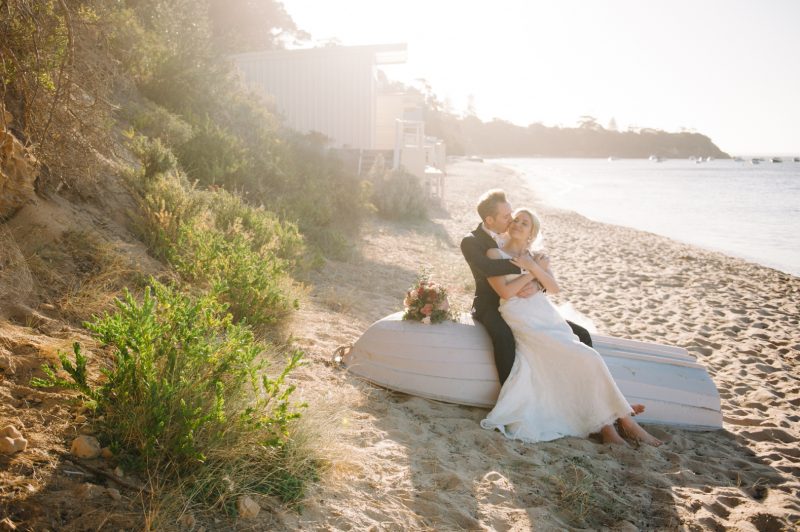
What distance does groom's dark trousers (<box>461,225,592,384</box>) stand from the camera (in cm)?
Answer: 415

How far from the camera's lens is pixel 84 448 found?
2318 millimetres

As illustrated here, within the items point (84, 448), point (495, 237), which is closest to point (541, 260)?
point (495, 237)

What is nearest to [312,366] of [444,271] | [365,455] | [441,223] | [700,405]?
[365,455]

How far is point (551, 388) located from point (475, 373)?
601 millimetres

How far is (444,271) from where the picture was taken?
9.32m

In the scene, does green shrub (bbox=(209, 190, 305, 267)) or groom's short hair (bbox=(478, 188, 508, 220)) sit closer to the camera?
groom's short hair (bbox=(478, 188, 508, 220))

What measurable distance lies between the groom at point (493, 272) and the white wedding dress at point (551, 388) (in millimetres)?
97

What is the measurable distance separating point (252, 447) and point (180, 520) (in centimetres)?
47

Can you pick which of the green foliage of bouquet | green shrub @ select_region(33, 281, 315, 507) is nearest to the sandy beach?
green shrub @ select_region(33, 281, 315, 507)

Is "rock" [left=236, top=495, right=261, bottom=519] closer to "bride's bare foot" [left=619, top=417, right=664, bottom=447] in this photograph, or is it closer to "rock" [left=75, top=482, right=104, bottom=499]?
"rock" [left=75, top=482, right=104, bottom=499]

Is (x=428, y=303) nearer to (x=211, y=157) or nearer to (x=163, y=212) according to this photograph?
(x=163, y=212)

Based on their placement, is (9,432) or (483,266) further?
(483,266)

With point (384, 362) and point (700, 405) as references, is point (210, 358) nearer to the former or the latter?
point (384, 362)

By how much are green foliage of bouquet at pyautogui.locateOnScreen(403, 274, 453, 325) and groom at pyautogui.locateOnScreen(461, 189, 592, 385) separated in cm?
31
